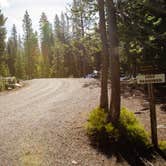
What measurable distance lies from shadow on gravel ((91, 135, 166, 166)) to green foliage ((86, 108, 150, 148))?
0.14 meters

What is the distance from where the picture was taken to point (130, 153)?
9992 mm

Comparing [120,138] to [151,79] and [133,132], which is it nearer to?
[133,132]

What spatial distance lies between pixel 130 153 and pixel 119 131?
874mm

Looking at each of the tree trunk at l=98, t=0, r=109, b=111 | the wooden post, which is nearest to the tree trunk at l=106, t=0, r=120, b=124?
the tree trunk at l=98, t=0, r=109, b=111

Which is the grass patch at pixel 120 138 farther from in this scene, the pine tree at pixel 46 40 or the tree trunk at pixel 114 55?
the pine tree at pixel 46 40

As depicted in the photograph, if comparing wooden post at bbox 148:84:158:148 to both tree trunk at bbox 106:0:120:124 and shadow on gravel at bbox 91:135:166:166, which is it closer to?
shadow on gravel at bbox 91:135:166:166

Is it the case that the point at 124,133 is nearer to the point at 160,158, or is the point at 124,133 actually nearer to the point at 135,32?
the point at 160,158

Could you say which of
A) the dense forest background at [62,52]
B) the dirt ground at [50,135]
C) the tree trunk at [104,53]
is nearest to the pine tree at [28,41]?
the dense forest background at [62,52]

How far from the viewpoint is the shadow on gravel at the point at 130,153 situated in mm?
9500

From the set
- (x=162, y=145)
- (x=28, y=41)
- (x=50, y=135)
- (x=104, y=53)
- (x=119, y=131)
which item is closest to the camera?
(x=119, y=131)

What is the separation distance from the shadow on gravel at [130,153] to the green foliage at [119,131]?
14 cm

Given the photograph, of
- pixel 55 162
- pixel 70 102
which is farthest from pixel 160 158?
pixel 70 102

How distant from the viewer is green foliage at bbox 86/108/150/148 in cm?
1035

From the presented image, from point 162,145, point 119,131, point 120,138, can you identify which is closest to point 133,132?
point 119,131
